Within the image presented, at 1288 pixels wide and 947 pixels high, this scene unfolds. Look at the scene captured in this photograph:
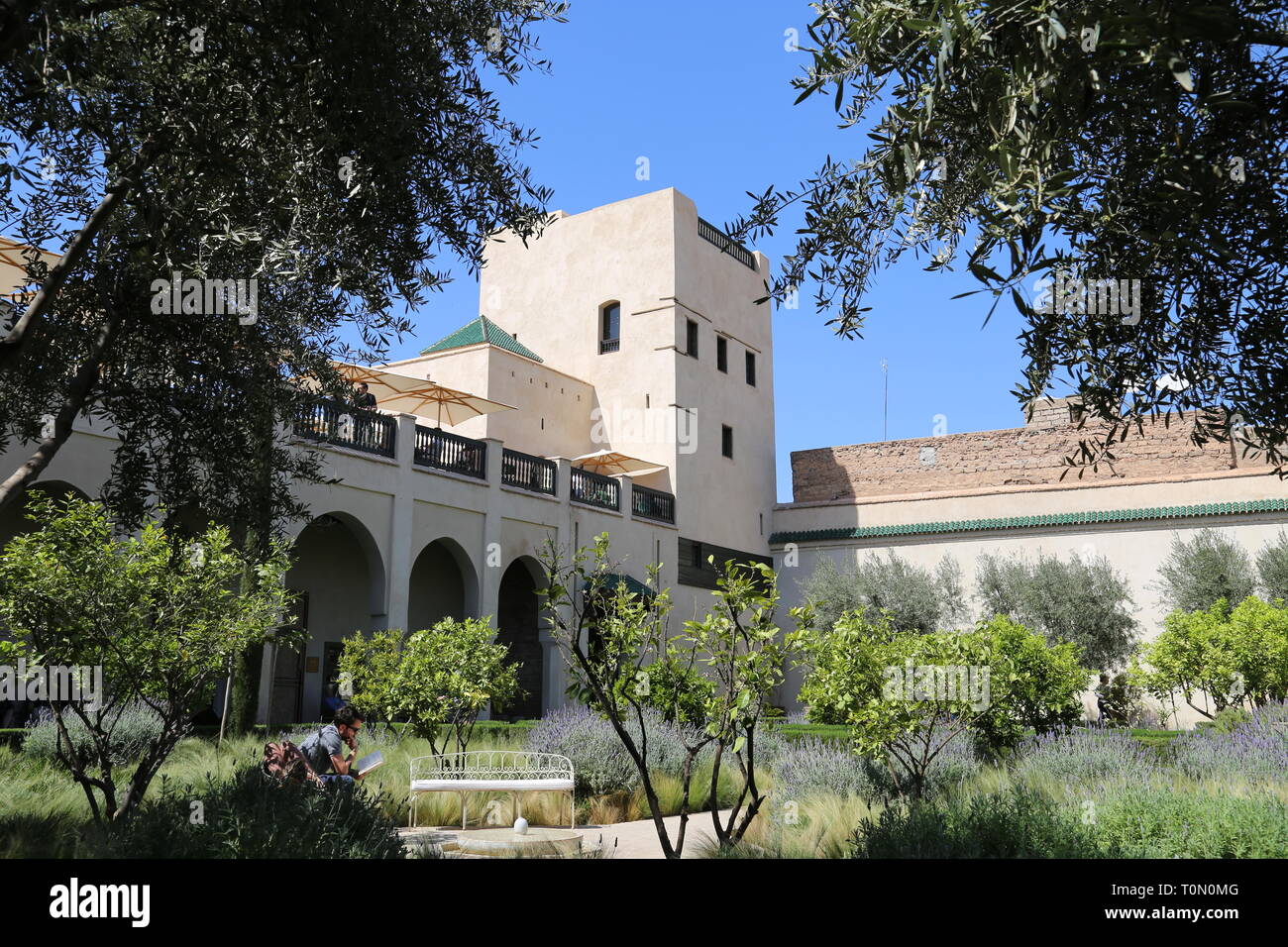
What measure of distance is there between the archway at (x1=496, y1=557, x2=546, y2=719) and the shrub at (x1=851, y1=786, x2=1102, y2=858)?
662 inches

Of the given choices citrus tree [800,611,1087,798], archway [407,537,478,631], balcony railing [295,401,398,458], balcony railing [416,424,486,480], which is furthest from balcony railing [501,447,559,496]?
citrus tree [800,611,1087,798]

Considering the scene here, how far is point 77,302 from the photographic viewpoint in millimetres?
5922

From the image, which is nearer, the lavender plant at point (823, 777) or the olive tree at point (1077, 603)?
the lavender plant at point (823, 777)

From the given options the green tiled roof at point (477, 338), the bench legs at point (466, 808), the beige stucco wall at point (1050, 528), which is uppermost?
the green tiled roof at point (477, 338)

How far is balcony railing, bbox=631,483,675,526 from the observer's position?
1003 inches

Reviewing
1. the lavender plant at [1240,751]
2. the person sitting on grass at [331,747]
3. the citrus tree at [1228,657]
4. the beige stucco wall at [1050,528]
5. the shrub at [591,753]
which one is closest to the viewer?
the person sitting on grass at [331,747]

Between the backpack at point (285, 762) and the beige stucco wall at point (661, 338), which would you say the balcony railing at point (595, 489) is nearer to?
the beige stucco wall at point (661, 338)

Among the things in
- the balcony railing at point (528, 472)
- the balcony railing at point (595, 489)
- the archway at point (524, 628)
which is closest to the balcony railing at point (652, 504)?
the balcony railing at point (595, 489)

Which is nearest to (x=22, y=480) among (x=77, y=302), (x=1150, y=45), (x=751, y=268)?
(x=77, y=302)

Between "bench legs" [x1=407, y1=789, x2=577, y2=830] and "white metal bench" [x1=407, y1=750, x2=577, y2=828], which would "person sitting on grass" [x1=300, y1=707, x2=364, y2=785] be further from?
"bench legs" [x1=407, y1=789, x2=577, y2=830]

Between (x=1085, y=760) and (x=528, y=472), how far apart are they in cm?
1453

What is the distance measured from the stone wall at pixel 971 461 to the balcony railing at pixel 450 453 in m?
13.7

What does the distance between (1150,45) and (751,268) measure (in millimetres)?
29680

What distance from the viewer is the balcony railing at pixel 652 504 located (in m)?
25.5
